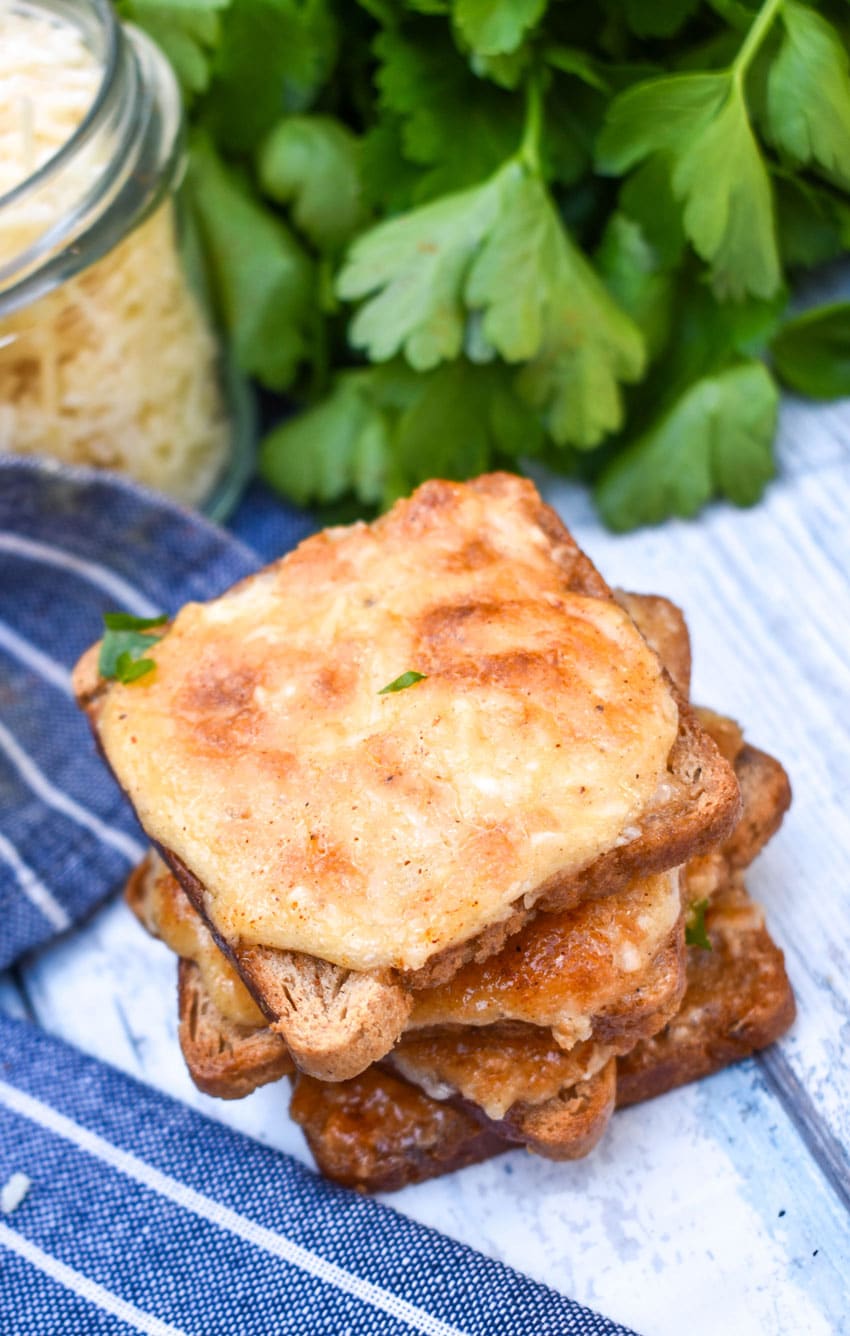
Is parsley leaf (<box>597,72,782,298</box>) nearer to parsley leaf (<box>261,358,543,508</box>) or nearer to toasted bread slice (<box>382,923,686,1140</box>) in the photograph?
parsley leaf (<box>261,358,543,508</box>)

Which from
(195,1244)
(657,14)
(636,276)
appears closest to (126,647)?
(195,1244)

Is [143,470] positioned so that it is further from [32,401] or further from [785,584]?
[785,584]

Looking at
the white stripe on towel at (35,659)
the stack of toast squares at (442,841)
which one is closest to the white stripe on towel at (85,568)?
the white stripe on towel at (35,659)

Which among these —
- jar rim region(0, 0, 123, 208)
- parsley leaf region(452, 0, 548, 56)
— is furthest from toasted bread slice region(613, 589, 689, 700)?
jar rim region(0, 0, 123, 208)

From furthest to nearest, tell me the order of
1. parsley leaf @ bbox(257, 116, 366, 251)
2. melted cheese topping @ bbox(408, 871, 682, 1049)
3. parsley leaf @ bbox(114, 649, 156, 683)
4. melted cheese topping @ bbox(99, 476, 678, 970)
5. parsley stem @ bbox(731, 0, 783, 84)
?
parsley leaf @ bbox(257, 116, 366, 251)
parsley stem @ bbox(731, 0, 783, 84)
parsley leaf @ bbox(114, 649, 156, 683)
melted cheese topping @ bbox(408, 871, 682, 1049)
melted cheese topping @ bbox(99, 476, 678, 970)

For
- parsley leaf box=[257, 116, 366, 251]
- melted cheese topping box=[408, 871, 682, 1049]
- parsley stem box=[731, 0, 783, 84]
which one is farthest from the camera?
parsley leaf box=[257, 116, 366, 251]

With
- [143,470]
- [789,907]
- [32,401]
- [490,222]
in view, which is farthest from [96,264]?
[789,907]

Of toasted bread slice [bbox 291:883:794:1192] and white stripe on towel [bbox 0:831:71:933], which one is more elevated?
white stripe on towel [bbox 0:831:71:933]

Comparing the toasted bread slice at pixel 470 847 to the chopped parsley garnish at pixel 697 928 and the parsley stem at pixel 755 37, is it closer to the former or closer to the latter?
the chopped parsley garnish at pixel 697 928
